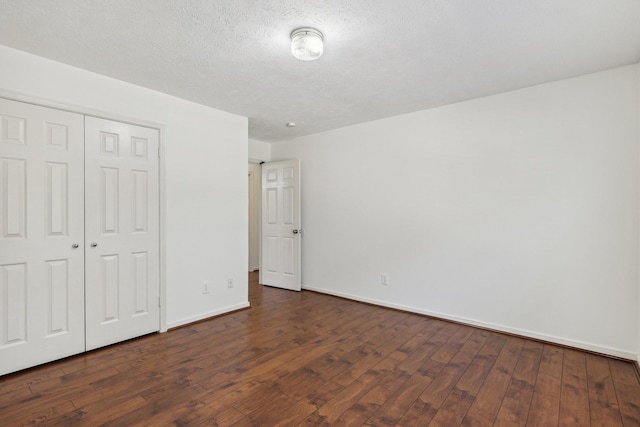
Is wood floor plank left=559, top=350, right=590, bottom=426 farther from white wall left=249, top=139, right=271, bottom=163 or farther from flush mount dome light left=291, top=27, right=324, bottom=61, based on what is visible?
white wall left=249, top=139, right=271, bottom=163

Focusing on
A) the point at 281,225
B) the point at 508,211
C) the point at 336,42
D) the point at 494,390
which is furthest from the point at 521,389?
the point at 281,225

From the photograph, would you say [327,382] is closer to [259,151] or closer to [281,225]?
[281,225]

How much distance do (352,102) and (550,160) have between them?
2.03 m

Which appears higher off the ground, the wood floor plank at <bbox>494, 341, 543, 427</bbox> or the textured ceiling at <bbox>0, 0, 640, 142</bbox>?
the textured ceiling at <bbox>0, 0, 640, 142</bbox>

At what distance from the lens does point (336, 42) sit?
221 cm

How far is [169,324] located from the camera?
10.6 feet

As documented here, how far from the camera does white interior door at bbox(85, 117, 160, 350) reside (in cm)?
273

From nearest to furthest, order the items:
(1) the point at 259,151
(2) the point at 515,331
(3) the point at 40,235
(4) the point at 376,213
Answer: (3) the point at 40,235, (2) the point at 515,331, (4) the point at 376,213, (1) the point at 259,151

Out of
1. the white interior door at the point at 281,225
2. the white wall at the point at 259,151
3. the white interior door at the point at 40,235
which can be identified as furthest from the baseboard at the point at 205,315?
the white wall at the point at 259,151

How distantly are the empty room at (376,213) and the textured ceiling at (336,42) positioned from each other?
2cm

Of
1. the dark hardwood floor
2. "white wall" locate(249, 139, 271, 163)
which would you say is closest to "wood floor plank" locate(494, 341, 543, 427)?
the dark hardwood floor

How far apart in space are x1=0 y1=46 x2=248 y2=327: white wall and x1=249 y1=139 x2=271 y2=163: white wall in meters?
1.11

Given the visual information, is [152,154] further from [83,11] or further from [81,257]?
[83,11]

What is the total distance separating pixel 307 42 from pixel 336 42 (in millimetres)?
271
